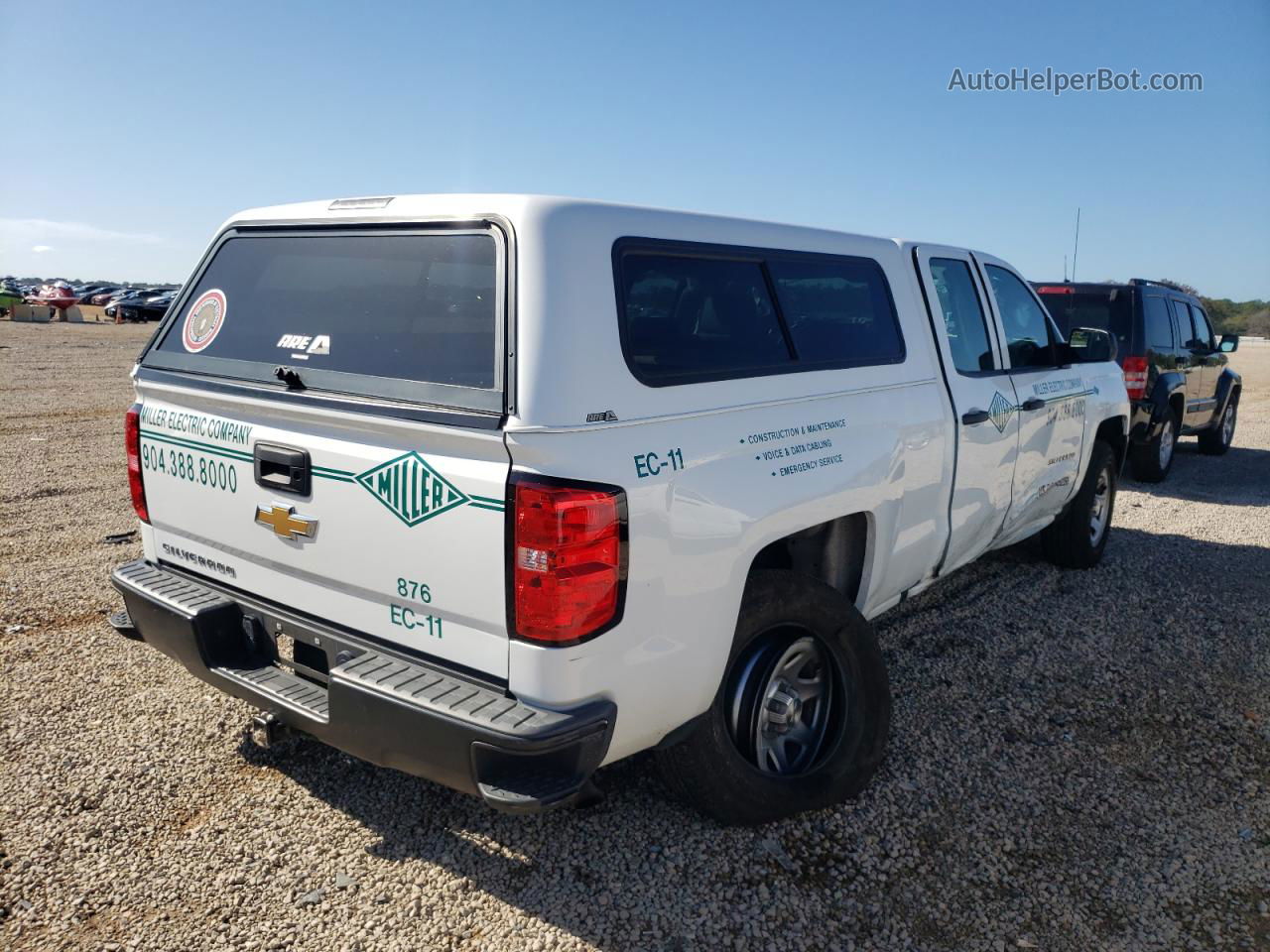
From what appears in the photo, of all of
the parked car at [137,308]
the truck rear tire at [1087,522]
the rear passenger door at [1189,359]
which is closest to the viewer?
the truck rear tire at [1087,522]

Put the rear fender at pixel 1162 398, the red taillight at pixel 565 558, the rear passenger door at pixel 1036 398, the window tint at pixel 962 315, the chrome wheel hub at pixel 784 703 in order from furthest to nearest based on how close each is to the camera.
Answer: the rear fender at pixel 1162 398
the rear passenger door at pixel 1036 398
the window tint at pixel 962 315
the chrome wheel hub at pixel 784 703
the red taillight at pixel 565 558

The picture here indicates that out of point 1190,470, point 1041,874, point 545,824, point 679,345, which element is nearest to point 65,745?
point 545,824

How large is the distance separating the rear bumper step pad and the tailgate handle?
1.41ft

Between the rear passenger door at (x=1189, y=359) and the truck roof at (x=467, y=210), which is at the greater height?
the truck roof at (x=467, y=210)

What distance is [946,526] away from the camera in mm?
4117

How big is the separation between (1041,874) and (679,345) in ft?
6.70

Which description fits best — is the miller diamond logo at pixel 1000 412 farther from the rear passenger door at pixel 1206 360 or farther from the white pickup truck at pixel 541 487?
the rear passenger door at pixel 1206 360

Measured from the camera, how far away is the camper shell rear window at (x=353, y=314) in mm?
2527

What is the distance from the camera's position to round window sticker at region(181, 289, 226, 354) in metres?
3.29

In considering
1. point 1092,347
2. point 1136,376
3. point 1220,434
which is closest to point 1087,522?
point 1092,347

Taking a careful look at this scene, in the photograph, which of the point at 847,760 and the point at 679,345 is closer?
the point at 679,345

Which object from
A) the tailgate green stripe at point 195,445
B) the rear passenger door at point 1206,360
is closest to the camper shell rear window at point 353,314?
the tailgate green stripe at point 195,445

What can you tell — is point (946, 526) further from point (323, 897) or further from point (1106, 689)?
point (323, 897)

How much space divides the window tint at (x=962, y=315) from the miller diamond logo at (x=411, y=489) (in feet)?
8.70
